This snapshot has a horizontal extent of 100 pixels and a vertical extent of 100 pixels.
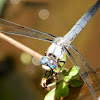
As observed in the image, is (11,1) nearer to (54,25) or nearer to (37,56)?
(54,25)

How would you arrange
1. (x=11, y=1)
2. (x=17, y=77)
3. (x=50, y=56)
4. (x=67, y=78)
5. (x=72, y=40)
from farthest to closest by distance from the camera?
1. (x=11, y=1)
2. (x=72, y=40)
3. (x=17, y=77)
4. (x=50, y=56)
5. (x=67, y=78)

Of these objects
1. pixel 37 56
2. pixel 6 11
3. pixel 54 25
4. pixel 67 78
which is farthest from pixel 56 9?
pixel 67 78

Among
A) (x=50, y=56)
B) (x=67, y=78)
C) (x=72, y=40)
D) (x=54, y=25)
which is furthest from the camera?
(x=54, y=25)

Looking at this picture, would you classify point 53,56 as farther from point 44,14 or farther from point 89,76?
point 44,14

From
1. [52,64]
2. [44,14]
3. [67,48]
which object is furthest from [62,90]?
[44,14]


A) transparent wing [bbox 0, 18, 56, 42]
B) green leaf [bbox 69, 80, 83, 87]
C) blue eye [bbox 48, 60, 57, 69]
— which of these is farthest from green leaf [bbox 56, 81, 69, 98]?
transparent wing [bbox 0, 18, 56, 42]

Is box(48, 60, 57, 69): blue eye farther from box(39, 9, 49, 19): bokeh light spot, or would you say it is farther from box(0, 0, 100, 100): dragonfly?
box(39, 9, 49, 19): bokeh light spot
